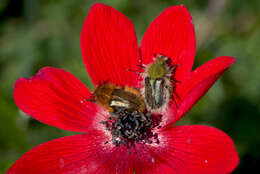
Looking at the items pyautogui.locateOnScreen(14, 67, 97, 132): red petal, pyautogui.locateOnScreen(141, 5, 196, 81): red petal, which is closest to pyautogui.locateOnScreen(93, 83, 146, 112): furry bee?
pyautogui.locateOnScreen(14, 67, 97, 132): red petal

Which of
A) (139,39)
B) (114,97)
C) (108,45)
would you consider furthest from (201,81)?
(139,39)

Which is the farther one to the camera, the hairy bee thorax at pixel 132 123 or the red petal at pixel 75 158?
the hairy bee thorax at pixel 132 123

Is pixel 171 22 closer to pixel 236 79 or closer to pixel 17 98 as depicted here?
pixel 17 98

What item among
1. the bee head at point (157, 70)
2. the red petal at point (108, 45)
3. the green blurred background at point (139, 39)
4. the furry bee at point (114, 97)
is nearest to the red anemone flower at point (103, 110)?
the red petal at point (108, 45)

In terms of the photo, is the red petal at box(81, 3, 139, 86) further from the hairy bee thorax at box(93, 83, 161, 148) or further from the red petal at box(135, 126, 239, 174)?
the red petal at box(135, 126, 239, 174)

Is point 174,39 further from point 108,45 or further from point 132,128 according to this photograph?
point 132,128

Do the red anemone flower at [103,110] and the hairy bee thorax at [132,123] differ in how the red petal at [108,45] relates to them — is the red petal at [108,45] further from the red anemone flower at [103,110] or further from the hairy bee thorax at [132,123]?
the hairy bee thorax at [132,123]

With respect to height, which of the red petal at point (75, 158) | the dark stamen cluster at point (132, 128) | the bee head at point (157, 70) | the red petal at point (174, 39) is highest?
the red petal at point (174, 39)
